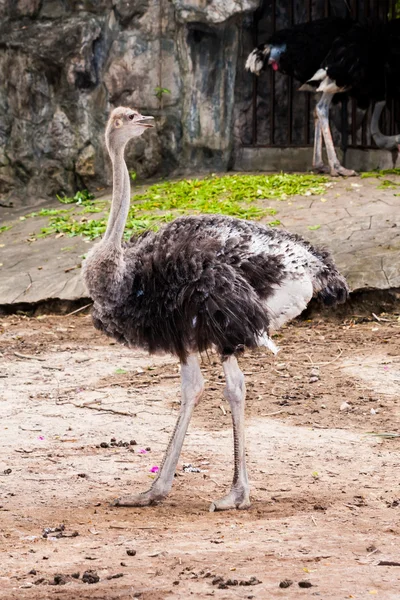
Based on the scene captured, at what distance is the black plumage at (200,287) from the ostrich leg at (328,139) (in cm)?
627

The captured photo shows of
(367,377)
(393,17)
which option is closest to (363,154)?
(393,17)

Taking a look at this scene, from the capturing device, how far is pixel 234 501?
451 centimetres

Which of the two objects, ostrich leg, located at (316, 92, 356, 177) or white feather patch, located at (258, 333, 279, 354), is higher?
ostrich leg, located at (316, 92, 356, 177)

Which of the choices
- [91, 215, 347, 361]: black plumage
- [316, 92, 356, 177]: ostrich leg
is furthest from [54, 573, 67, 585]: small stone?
[316, 92, 356, 177]: ostrich leg

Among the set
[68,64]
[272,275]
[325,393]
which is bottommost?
[325,393]

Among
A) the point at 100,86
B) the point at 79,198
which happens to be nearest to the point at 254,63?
the point at 100,86

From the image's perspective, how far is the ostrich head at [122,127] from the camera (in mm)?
4941

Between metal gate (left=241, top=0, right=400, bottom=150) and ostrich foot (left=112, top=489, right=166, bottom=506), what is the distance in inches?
312

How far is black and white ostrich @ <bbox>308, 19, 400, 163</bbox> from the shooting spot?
10.8 m

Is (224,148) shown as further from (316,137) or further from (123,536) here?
(123,536)

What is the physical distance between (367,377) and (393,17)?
6.99m

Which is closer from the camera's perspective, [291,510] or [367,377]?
[291,510]

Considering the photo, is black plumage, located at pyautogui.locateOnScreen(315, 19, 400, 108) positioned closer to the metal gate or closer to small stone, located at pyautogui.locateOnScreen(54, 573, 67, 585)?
the metal gate

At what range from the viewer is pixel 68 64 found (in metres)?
12.0
